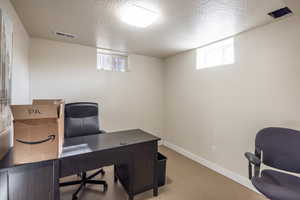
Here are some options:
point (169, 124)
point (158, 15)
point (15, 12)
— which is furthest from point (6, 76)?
point (169, 124)

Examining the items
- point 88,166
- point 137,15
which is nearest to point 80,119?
point 88,166

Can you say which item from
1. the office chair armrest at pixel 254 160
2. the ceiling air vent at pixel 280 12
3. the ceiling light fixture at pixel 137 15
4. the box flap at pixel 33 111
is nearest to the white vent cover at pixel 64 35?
the ceiling light fixture at pixel 137 15

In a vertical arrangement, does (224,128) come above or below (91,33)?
below

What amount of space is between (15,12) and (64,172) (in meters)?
1.94

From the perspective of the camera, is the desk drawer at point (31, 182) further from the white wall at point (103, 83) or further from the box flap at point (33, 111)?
the white wall at point (103, 83)

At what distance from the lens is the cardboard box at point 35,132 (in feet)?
3.75

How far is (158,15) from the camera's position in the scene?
175 centimetres

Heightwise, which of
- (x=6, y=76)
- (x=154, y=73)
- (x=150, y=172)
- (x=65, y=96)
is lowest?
(x=150, y=172)

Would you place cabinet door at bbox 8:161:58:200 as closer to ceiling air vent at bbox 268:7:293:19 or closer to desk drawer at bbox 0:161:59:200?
desk drawer at bbox 0:161:59:200

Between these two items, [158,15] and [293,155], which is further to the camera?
[158,15]

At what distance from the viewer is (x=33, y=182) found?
1.19 m

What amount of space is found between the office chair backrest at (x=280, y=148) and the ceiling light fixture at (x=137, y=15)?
2.00 m

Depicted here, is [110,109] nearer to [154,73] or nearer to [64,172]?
[154,73]

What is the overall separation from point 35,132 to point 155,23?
6.04 feet
